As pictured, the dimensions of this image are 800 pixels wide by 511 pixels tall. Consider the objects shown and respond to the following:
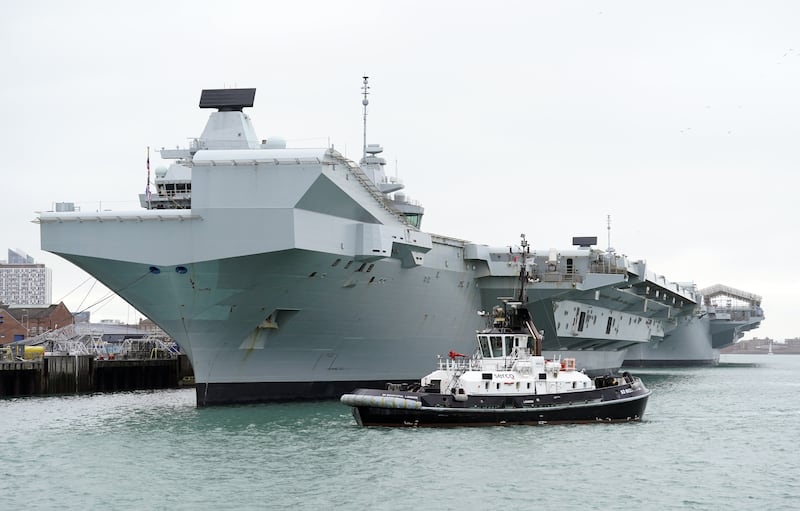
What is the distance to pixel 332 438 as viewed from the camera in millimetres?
24250

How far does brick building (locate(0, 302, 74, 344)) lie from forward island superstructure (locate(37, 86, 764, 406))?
3822cm

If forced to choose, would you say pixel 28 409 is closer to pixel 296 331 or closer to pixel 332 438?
pixel 296 331

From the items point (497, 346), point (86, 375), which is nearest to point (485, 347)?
point (497, 346)

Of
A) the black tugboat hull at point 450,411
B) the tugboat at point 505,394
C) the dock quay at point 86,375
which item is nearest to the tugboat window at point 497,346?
the tugboat at point 505,394

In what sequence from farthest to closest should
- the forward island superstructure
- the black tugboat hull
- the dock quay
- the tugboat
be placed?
1. the dock quay
2. the forward island superstructure
3. the tugboat
4. the black tugboat hull

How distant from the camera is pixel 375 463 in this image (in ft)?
67.9

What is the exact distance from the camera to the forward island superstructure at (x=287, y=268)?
1075 inches

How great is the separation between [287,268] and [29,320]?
1995 inches

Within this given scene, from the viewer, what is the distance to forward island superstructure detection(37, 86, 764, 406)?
27312 millimetres

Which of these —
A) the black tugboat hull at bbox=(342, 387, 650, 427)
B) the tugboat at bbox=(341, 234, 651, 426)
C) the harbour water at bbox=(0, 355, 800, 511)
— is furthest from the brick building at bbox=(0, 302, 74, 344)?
the black tugboat hull at bbox=(342, 387, 650, 427)

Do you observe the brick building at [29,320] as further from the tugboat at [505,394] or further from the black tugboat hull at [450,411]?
the black tugboat hull at [450,411]

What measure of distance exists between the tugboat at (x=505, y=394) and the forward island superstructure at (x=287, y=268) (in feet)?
14.4

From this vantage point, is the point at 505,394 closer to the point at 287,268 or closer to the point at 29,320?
the point at 287,268

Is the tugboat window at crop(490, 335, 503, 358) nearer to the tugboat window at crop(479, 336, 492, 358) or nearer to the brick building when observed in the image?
the tugboat window at crop(479, 336, 492, 358)
